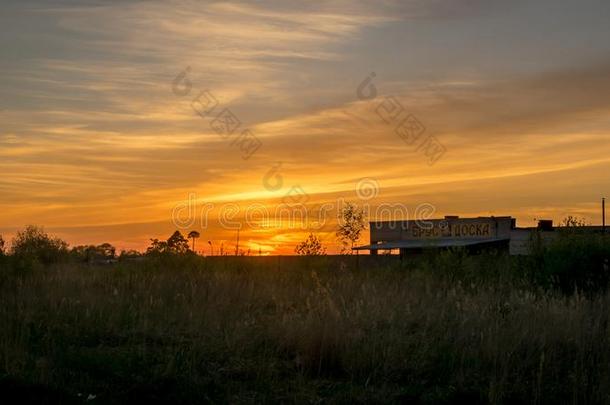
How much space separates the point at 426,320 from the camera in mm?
11617

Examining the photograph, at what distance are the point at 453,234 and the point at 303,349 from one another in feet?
194

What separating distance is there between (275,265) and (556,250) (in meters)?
8.26

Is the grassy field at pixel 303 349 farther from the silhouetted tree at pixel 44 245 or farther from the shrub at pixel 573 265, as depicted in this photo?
the silhouetted tree at pixel 44 245

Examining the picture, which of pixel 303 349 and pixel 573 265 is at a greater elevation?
pixel 573 265

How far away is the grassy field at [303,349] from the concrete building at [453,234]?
4645 cm

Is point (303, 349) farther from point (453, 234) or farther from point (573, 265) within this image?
point (453, 234)

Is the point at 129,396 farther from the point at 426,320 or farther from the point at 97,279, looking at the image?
the point at 97,279

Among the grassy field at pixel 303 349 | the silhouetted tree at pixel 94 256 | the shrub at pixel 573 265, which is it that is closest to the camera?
the grassy field at pixel 303 349

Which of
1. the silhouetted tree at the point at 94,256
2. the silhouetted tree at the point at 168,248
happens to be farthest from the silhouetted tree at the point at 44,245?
the silhouetted tree at the point at 168,248

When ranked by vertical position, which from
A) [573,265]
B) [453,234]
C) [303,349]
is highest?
[453,234]

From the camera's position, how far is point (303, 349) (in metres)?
10.3

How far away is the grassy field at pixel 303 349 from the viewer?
9.02 meters

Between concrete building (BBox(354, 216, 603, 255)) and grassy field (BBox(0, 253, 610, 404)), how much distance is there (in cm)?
4645

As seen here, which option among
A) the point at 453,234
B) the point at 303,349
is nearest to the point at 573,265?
the point at 303,349
